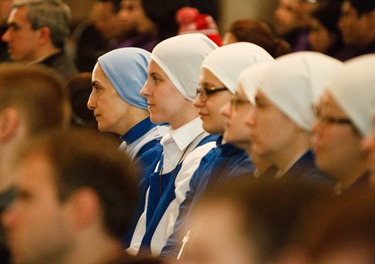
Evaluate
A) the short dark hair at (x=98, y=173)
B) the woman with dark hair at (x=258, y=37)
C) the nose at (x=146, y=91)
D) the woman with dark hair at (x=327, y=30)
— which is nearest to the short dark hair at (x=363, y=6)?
the woman with dark hair at (x=258, y=37)

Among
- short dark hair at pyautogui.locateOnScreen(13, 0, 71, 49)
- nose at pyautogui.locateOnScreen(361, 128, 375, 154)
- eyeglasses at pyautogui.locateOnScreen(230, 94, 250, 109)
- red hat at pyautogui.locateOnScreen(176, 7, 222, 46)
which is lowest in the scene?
short dark hair at pyautogui.locateOnScreen(13, 0, 71, 49)

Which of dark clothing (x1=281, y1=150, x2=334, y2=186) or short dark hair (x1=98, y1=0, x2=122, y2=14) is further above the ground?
dark clothing (x1=281, y1=150, x2=334, y2=186)

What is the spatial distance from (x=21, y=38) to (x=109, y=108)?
2555 mm

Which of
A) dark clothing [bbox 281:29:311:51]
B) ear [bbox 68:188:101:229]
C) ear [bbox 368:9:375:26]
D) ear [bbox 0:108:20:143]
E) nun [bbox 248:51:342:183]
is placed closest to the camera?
ear [bbox 68:188:101:229]

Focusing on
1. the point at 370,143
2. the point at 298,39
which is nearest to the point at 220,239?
the point at 370,143

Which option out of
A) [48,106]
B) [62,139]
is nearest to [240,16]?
[48,106]

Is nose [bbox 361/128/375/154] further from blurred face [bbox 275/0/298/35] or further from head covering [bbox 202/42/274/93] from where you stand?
blurred face [bbox 275/0/298/35]

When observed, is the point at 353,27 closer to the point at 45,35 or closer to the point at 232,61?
the point at 232,61

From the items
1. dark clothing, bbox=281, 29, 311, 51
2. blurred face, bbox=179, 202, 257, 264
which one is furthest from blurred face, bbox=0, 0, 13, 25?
blurred face, bbox=179, 202, 257, 264

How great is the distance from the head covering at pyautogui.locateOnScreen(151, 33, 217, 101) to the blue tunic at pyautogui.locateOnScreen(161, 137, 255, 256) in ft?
2.15

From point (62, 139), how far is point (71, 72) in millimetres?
4931

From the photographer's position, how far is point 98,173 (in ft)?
11.7

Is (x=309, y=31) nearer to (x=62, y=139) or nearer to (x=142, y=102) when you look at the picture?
(x=142, y=102)

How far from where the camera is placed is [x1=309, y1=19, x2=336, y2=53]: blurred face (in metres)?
7.84
